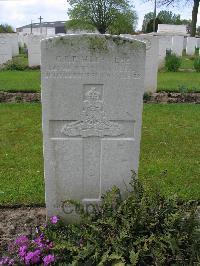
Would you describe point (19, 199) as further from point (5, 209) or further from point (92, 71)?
point (92, 71)

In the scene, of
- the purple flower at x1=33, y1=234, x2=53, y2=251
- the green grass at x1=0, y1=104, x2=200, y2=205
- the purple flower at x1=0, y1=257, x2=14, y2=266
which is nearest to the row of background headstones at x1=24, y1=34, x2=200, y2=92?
the green grass at x1=0, y1=104, x2=200, y2=205

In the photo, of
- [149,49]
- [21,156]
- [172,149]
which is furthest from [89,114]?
[149,49]

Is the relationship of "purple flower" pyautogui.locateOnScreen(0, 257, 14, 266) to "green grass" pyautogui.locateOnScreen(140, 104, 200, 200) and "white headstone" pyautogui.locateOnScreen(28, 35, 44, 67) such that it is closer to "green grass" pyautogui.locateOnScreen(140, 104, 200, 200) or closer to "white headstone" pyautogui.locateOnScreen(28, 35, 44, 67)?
"green grass" pyautogui.locateOnScreen(140, 104, 200, 200)

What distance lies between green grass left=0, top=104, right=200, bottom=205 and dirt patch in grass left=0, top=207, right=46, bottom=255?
19 centimetres

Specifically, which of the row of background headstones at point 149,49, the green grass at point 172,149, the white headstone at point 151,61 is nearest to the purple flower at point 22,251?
the green grass at point 172,149

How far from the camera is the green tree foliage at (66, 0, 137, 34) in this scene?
39.8 metres

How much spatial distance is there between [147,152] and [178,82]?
24.5ft

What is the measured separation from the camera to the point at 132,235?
3.12 metres

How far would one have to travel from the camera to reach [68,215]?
3.71 m

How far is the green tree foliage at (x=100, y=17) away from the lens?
39.8 metres

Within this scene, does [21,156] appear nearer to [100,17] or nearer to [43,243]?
[43,243]

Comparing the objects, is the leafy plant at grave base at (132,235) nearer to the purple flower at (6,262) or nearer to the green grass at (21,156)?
the purple flower at (6,262)

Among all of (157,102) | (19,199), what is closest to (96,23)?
(157,102)

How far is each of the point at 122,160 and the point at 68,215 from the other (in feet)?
2.58
